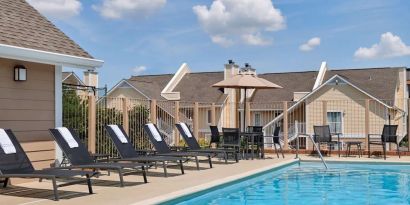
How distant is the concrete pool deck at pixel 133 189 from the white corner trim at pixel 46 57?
2121 millimetres

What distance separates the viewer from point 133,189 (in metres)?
8.27

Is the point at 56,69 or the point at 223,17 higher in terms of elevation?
the point at 223,17

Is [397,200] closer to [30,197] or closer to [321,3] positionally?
[30,197]

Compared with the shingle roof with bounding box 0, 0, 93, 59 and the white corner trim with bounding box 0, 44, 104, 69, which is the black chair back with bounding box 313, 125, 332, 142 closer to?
the white corner trim with bounding box 0, 44, 104, 69

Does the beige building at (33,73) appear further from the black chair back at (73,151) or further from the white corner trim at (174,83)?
the white corner trim at (174,83)

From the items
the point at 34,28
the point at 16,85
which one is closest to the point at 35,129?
the point at 16,85

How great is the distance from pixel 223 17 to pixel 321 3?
3979 mm

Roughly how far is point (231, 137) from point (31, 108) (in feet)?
20.2

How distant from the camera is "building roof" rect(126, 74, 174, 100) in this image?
3894 cm

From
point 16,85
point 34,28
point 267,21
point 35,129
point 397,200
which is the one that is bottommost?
point 397,200

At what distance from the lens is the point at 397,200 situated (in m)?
9.02

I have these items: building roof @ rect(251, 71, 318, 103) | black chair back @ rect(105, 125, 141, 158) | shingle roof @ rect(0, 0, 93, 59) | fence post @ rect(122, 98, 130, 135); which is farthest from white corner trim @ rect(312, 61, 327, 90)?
shingle roof @ rect(0, 0, 93, 59)

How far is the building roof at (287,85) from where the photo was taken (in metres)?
39.4

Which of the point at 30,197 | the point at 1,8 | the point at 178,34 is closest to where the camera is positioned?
the point at 30,197
